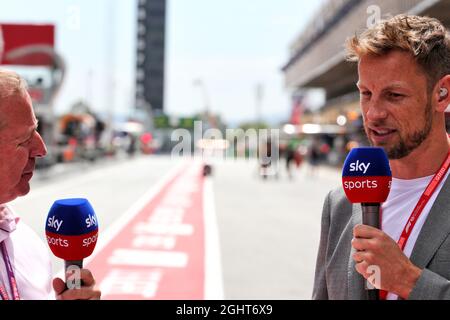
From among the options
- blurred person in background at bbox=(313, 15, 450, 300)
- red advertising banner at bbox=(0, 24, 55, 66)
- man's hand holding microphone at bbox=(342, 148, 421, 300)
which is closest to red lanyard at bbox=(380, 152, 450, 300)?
blurred person in background at bbox=(313, 15, 450, 300)

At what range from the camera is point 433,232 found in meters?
1.65

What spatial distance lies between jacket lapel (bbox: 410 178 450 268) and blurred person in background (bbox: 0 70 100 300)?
870 millimetres

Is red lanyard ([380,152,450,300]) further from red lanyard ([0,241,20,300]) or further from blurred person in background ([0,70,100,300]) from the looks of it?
red lanyard ([0,241,20,300])

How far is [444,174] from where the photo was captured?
1.74m

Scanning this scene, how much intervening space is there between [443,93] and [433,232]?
0.41m

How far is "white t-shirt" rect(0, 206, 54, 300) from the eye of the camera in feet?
5.62

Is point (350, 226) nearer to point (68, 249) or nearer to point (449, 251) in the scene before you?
point (449, 251)

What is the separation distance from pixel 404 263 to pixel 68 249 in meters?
0.83

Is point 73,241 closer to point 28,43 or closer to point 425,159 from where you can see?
point 425,159

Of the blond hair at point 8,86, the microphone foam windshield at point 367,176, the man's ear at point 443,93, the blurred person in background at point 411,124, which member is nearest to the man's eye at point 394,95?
the blurred person in background at point 411,124

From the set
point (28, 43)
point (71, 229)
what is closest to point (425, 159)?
point (71, 229)

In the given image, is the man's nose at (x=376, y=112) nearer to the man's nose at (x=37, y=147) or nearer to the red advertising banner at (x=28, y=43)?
the man's nose at (x=37, y=147)

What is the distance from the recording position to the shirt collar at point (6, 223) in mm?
1702

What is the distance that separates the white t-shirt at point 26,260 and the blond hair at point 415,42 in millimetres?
1153
